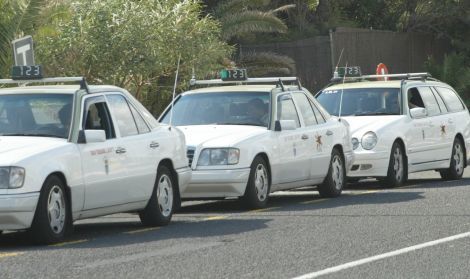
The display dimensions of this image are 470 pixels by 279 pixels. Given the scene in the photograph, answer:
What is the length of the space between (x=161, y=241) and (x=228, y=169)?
10.5ft

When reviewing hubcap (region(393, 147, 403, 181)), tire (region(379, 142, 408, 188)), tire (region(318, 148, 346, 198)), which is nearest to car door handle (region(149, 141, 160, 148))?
tire (region(318, 148, 346, 198))

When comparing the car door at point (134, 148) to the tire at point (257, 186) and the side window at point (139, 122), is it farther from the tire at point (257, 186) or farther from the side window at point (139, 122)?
the tire at point (257, 186)

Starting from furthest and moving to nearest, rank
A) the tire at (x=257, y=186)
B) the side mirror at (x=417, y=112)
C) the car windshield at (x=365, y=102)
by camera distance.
Result: the car windshield at (x=365, y=102), the side mirror at (x=417, y=112), the tire at (x=257, y=186)

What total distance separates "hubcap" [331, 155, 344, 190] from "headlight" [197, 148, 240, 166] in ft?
8.95

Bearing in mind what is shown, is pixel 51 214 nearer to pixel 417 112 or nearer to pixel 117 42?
pixel 417 112

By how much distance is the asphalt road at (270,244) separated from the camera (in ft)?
34.4

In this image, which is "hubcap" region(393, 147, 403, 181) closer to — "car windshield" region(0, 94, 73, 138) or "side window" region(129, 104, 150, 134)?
"side window" region(129, 104, 150, 134)

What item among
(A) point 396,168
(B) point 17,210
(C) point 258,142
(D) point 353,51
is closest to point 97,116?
(B) point 17,210

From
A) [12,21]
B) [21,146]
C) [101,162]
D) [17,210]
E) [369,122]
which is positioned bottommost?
[17,210]

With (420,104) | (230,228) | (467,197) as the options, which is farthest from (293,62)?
(230,228)

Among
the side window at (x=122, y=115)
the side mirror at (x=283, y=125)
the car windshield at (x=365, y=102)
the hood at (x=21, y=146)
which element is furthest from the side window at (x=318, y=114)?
the hood at (x=21, y=146)

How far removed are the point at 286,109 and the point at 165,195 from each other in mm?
3459

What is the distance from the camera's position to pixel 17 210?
11.7m

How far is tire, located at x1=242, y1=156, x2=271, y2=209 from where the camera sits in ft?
52.3
